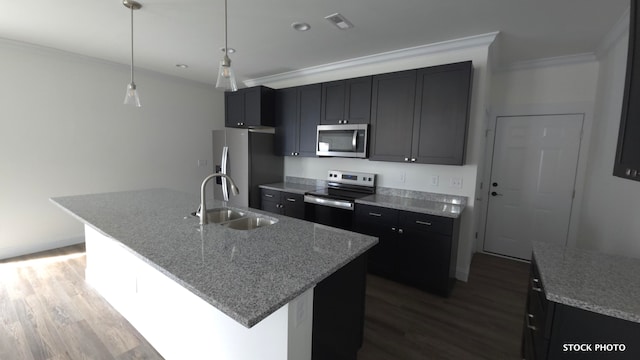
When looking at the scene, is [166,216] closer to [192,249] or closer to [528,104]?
[192,249]

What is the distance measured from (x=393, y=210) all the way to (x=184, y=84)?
400 cm

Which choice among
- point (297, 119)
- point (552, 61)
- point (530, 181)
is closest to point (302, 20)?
point (297, 119)

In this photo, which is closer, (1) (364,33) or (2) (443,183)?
(1) (364,33)

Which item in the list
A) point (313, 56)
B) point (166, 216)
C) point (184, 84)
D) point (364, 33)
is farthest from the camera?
point (184, 84)

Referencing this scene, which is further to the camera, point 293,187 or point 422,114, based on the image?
point 293,187

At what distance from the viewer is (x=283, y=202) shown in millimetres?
3736

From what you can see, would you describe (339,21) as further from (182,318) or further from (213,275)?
(182,318)

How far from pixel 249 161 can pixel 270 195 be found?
1.86ft

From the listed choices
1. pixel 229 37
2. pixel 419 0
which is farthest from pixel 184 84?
pixel 419 0

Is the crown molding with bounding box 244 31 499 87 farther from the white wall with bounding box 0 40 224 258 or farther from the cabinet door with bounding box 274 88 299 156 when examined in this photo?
the white wall with bounding box 0 40 224 258

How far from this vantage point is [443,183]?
306 cm

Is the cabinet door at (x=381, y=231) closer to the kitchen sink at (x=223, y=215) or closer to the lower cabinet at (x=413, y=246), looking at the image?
the lower cabinet at (x=413, y=246)

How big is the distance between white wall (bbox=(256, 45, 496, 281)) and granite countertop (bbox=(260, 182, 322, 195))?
1.41 feet

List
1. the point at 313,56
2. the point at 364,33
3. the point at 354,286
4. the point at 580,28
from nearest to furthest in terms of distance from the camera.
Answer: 1. the point at 354,286
2. the point at 580,28
3. the point at 364,33
4. the point at 313,56
